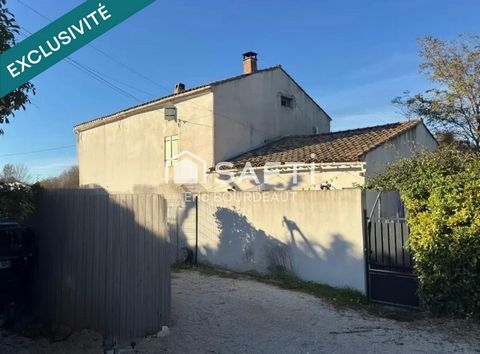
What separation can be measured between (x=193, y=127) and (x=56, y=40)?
13.1m

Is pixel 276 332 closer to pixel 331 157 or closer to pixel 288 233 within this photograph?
pixel 288 233

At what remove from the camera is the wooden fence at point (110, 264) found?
21.3 feet

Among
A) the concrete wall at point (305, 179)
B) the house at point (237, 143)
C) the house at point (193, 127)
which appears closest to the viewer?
the concrete wall at point (305, 179)

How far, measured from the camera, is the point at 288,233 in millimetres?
11445

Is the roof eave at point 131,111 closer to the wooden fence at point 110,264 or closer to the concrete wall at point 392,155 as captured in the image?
the concrete wall at point 392,155

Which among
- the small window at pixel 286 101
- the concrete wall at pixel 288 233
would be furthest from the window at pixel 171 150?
the small window at pixel 286 101

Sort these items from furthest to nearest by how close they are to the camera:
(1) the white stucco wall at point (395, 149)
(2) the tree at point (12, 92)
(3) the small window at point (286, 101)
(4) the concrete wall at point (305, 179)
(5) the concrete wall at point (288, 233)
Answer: (3) the small window at point (286, 101) < (1) the white stucco wall at point (395, 149) < (4) the concrete wall at point (305, 179) < (5) the concrete wall at point (288, 233) < (2) the tree at point (12, 92)

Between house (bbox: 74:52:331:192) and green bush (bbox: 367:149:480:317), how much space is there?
9.86 m

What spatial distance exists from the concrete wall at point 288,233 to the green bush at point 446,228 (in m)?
1.75

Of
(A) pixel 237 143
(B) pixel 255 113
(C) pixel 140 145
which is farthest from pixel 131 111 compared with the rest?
(B) pixel 255 113

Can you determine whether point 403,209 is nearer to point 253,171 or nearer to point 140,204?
point 140,204

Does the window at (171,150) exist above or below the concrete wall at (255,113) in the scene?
below

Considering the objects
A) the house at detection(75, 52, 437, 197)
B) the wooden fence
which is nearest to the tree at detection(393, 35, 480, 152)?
the house at detection(75, 52, 437, 197)

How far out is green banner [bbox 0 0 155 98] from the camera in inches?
184
